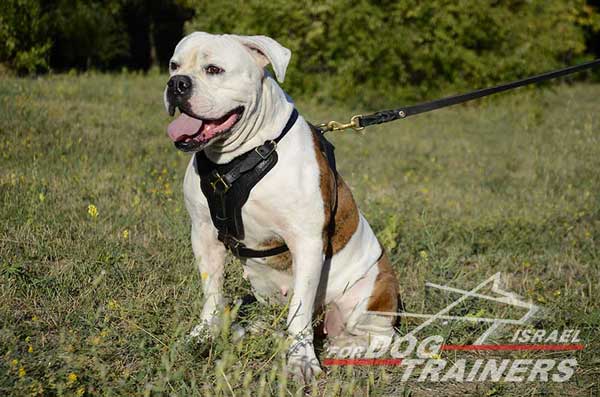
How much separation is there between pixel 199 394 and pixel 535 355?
1799mm

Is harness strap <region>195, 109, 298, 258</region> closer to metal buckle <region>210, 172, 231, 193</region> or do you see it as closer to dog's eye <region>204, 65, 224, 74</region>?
metal buckle <region>210, 172, 231, 193</region>

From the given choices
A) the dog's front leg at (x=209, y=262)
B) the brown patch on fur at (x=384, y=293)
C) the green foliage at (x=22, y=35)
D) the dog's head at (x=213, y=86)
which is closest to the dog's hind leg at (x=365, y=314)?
the brown patch on fur at (x=384, y=293)

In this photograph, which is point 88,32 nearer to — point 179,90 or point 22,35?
point 22,35

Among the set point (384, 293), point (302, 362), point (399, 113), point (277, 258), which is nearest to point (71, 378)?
point (302, 362)

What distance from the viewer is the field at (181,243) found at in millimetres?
2494

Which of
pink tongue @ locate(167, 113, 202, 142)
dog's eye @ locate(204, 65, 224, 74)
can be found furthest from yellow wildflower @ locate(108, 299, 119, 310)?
dog's eye @ locate(204, 65, 224, 74)

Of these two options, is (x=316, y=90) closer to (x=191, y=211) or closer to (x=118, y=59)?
(x=118, y=59)

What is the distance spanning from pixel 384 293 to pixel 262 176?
3.22 feet

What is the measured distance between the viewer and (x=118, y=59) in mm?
17031

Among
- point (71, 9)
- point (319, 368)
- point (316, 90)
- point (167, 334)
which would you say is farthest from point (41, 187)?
point (71, 9)

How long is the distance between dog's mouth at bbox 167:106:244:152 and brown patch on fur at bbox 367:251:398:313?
1.16 m

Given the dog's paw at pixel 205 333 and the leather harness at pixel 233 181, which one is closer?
the dog's paw at pixel 205 333

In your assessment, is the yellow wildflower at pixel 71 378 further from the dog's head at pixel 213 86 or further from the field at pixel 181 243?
the dog's head at pixel 213 86

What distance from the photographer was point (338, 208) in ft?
10.3
